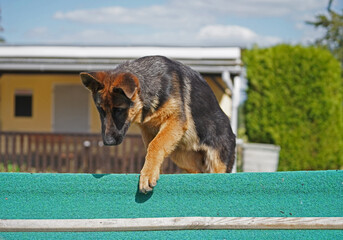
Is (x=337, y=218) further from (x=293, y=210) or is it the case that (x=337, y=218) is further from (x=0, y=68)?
(x=0, y=68)

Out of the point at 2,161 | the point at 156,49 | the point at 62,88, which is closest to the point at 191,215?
the point at 156,49

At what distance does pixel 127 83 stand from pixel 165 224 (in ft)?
3.84

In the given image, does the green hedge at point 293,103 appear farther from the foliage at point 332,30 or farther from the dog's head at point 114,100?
the foliage at point 332,30

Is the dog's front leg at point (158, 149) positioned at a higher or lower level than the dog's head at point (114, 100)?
lower

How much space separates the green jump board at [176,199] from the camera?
3029 mm

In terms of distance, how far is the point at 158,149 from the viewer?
3500mm

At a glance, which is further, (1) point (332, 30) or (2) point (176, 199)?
(1) point (332, 30)

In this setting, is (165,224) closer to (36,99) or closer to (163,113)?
→ (163,113)

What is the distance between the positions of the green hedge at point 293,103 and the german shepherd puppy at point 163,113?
8.66 m

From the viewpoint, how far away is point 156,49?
1202cm

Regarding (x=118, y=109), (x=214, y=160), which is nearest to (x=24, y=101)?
(x=214, y=160)

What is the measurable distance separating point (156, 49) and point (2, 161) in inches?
224

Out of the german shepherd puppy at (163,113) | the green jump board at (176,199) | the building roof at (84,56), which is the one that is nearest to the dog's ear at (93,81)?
the german shepherd puppy at (163,113)

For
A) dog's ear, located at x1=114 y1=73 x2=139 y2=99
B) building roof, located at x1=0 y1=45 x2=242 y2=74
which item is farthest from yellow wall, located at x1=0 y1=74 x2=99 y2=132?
dog's ear, located at x1=114 y1=73 x2=139 y2=99
